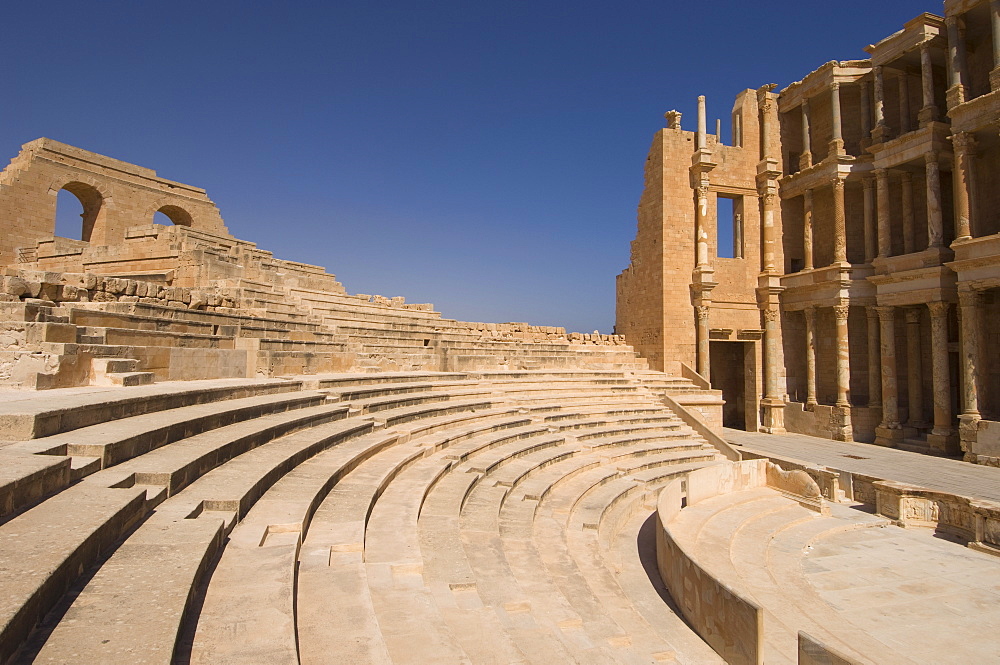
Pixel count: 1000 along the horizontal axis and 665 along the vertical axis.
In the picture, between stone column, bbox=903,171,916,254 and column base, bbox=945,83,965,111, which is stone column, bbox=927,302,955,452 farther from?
column base, bbox=945,83,965,111

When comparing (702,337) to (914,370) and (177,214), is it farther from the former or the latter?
(177,214)

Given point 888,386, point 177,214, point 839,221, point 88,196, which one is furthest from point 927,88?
point 88,196

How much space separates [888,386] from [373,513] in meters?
17.6

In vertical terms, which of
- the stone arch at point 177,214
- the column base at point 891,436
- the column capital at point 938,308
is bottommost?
the column base at point 891,436

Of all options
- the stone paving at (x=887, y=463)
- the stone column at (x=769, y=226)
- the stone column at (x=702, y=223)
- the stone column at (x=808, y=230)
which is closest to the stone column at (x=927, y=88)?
the stone column at (x=808, y=230)

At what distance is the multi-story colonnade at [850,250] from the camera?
50.3ft

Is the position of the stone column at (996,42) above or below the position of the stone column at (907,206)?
above

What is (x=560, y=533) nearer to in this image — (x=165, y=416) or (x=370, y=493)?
(x=370, y=493)

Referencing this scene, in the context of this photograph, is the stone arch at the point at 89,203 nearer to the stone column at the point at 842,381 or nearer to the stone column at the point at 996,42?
the stone column at the point at 842,381

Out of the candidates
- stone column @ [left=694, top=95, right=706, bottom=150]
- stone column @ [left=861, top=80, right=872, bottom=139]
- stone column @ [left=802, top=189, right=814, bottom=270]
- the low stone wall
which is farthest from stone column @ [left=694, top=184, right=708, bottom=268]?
the low stone wall

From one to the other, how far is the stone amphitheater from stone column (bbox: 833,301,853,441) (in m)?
6.52

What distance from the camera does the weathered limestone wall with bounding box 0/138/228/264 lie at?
58.7 feet

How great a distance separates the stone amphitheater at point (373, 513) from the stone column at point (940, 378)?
655cm

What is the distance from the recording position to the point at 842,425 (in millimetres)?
17766
